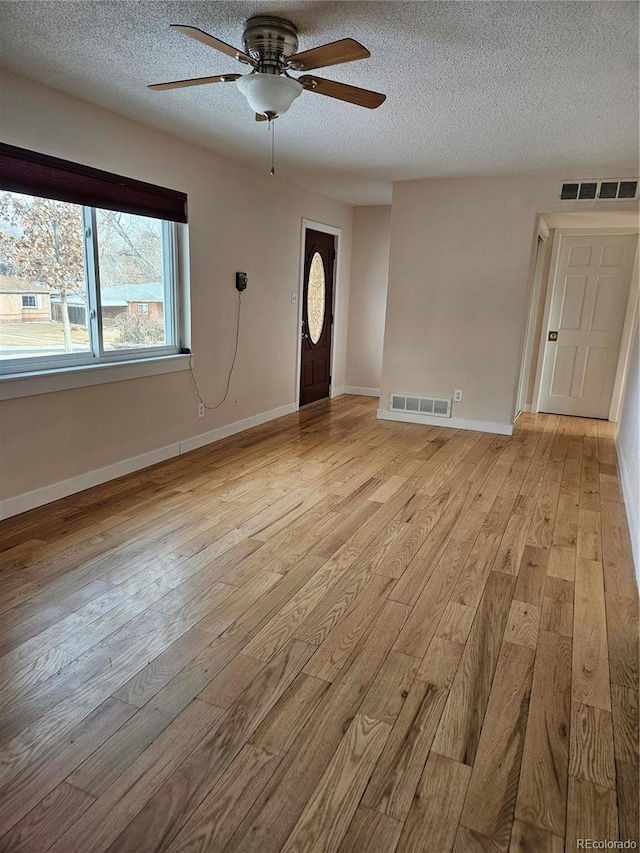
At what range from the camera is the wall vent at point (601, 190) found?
4.63 meters

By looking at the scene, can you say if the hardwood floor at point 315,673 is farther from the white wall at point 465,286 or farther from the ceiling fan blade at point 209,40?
the ceiling fan blade at point 209,40

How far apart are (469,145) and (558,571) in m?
3.18

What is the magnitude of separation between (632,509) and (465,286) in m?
2.93

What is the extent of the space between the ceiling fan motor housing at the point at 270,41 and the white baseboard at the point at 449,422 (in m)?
4.03

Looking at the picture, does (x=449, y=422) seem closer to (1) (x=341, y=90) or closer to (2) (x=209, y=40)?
(1) (x=341, y=90)

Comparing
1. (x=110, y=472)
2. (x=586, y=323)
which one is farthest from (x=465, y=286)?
(x=110, y=472)

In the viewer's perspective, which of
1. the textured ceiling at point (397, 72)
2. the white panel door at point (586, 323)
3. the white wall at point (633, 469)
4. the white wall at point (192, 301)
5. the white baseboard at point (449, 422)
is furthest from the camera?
the white panel door at point (586, 323)

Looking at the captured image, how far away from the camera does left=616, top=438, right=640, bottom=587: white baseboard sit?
290cm

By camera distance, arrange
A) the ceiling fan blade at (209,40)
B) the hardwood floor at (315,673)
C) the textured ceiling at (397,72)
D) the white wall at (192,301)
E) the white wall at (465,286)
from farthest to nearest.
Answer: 1. the white wall at (465,286)
2. the white wall at (192,301)
3. the textured ceiling at (397,72)
4. the ceiling fan blade at (209,40)
5. the hardwood floor at (315,673)

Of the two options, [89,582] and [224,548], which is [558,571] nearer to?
[224,548]

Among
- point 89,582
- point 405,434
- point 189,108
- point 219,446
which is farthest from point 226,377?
point 89,582

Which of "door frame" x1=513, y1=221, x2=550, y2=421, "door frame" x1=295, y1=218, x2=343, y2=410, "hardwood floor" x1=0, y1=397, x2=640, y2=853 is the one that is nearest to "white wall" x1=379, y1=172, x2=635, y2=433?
"door frame" x1=513, y1=221, x2=550, y2=421

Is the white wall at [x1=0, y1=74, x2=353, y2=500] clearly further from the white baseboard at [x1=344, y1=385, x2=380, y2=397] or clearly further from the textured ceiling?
the white baseboard at [x1=344, y1=385, x2=380, y2=397]

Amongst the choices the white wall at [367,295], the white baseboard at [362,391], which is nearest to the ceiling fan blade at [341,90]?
the white wall at [367,295]
